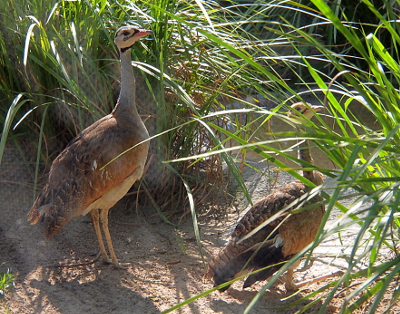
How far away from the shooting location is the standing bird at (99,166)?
3604 mm

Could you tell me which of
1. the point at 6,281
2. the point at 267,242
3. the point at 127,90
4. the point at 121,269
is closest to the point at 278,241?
the point at 267,242

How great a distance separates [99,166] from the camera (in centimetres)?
364

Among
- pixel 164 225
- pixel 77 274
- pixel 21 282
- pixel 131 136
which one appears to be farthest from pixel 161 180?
pixel 21 282

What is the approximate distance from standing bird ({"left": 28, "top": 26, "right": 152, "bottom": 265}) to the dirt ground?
27cm

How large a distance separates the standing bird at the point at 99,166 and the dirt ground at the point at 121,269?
27 cm

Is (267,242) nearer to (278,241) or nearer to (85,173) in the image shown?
(278,241)

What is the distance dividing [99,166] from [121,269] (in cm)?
76

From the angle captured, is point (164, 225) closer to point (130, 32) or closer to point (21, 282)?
point (21, 282)

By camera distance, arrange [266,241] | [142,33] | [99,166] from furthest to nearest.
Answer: [142,33], [99,166], [266,241]

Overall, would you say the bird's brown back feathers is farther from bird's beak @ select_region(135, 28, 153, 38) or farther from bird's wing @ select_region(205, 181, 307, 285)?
bird's beak @ select_region(135, 28, 153, 38)

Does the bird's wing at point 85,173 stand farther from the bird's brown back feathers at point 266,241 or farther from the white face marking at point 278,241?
the white face marking at point 278,241

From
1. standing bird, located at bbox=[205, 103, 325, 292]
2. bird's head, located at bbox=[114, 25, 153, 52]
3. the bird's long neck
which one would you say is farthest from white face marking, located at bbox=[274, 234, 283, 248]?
bird's head, located at bbox=[114, 25, 153, 52]

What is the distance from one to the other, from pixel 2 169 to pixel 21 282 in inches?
41.8

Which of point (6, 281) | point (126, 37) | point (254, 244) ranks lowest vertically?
point (6, 281)
